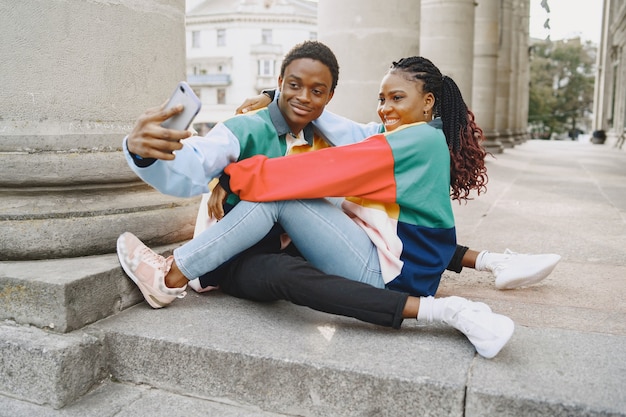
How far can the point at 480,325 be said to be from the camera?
2.02m

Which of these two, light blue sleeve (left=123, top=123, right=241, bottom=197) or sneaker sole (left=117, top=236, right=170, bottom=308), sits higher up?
light blue sleeve (left=123, top=123, right=241, bottom=197)

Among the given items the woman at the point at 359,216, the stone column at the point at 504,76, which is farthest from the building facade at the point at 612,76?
the woman at the point at 359,216

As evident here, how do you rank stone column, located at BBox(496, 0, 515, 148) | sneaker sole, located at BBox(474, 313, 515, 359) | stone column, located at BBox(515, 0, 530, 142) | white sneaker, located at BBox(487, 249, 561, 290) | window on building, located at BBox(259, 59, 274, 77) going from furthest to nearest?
1. window on building, located at BBox(259, 59, 274, 77)
2. stone column, located at BBox(515, 0, 530, 142)
3. stone column, located at BBox(496, 0, 515, 148)
4. white sneaker, located at BBox(487, 249, 561, 290)
5. sneaker sole, located at BBox(474, 313, 515, 359)

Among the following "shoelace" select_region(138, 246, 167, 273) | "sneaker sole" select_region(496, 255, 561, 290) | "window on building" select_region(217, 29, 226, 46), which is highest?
"window on building" select_region(217, 29, 226, 46)

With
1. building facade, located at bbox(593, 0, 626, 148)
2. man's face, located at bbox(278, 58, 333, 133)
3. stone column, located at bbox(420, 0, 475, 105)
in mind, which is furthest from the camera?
building facade, located at bbox(593, 0, 626, 148)

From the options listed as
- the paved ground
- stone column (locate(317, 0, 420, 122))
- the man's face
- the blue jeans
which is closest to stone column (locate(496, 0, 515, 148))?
stone column (locate(317, 0, 420, 122))

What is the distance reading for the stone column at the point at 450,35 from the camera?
10516mm

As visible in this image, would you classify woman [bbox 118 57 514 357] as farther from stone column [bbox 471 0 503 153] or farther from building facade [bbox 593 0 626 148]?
building facade [bbox 593 0 626 148]

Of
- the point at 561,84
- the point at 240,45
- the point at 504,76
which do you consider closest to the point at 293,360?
the point at 504,76

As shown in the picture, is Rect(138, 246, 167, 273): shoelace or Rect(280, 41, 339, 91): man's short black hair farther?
Rect(280, 41, 339, 91): man's short black hair

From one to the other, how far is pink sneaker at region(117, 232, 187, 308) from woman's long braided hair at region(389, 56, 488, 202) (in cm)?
134

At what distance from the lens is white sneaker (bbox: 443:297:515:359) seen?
1963 millimetres

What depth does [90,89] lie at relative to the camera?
263 cm

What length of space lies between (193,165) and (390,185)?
0.78 metres
